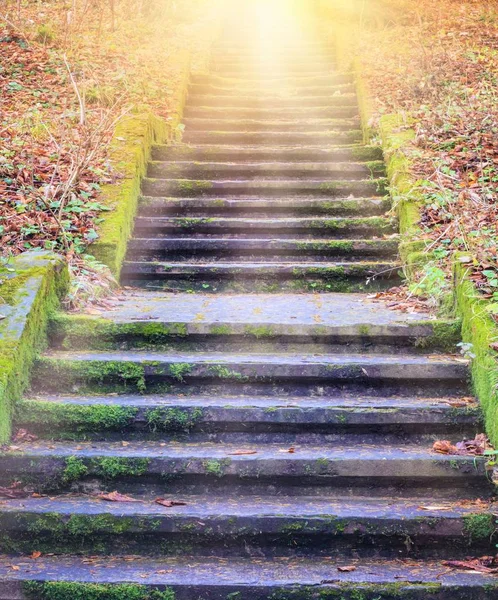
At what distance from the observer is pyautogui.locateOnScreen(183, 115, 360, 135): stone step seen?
797cm

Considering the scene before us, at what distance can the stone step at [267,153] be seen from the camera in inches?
278

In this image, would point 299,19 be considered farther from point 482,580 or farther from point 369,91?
point 482,580

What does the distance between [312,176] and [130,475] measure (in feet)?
14.3

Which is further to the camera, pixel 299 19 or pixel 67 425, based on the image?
pixel 299 19

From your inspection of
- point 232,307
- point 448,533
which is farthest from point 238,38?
point 448,533

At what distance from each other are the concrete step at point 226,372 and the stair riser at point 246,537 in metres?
0.96

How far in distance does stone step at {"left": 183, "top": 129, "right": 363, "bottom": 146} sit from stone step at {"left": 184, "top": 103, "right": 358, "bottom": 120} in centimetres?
78

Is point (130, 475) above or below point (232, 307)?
below

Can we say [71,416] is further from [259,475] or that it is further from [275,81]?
[275,81]

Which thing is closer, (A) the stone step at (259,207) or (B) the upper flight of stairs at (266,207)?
(B) the upper flight of stairs at (266,207)

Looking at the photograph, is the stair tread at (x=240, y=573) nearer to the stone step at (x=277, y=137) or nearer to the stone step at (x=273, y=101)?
Result: the stone step at (x=277, y=137)

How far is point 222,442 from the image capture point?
3.60 m

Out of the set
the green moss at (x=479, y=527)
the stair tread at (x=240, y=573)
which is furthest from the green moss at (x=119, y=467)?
the green moss at (x=479, y=527)

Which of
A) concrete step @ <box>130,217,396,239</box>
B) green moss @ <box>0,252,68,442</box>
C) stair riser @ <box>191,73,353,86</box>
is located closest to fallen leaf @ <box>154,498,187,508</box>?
green moss @ <box>0,252,68,442</box>
